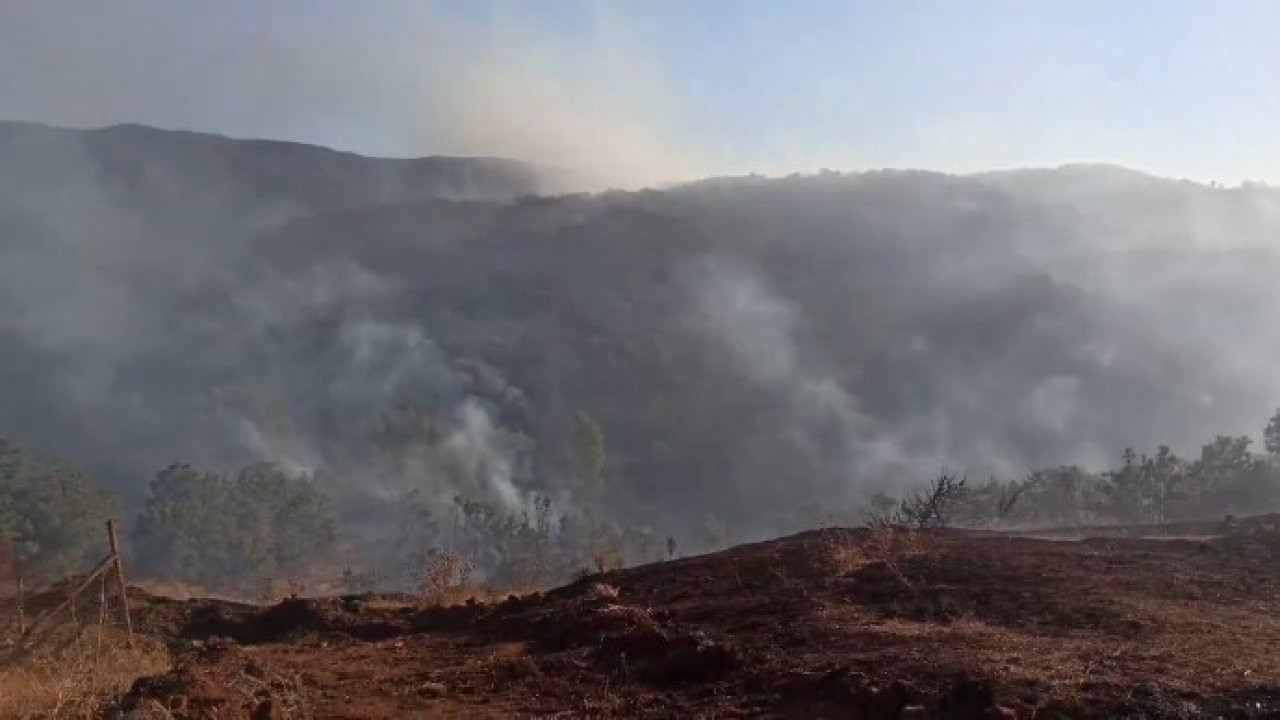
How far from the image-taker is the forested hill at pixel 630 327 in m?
62.8

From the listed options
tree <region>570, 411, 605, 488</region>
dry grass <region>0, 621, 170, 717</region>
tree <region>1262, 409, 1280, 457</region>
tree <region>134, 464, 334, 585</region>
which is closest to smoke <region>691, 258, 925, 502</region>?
tree <region>570, 411, 605, 488</region>

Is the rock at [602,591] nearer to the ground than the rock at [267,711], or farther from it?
farther from it

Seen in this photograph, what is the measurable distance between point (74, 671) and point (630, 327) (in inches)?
2869

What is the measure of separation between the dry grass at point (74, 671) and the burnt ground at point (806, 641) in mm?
464

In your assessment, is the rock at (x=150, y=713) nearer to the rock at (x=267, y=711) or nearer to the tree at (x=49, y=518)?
the rock at (x=267, y=711)

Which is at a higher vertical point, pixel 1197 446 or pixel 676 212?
pixel 676 212

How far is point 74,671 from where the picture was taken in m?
10.1

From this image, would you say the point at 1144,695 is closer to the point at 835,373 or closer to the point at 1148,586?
the point at 1148,586

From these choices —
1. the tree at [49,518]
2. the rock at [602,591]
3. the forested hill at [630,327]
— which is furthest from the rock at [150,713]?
the forested hill at [630,327]

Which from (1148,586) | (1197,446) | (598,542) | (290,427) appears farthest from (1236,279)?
(1148,586)

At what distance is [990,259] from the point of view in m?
91.7

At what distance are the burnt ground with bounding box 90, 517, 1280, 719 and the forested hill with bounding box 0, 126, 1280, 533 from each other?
132 feet

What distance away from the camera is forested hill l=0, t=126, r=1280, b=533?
62.8m

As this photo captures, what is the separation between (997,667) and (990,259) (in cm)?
8880
